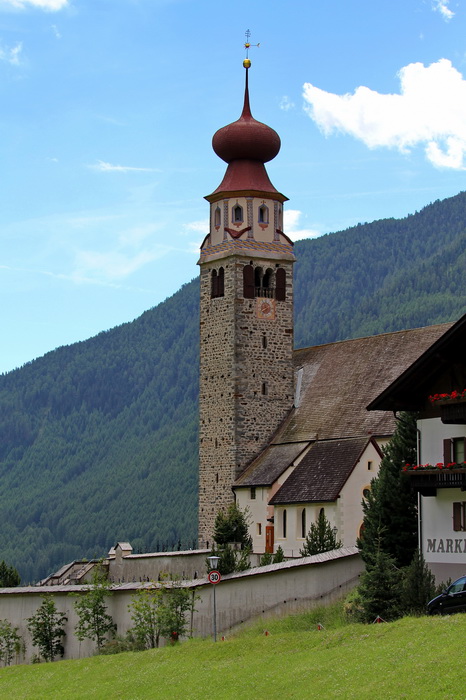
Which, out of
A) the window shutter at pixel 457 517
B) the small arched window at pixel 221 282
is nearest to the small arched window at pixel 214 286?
the small arched window at pixel 221 282

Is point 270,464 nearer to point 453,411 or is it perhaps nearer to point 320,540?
point 320,540

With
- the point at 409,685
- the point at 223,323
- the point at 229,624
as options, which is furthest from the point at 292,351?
the point at 409,685

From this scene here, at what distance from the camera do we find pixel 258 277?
73.8 m

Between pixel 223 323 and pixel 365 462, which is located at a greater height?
pixel 223 323

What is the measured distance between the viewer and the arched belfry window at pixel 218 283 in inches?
2901

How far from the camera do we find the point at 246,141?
74.1m

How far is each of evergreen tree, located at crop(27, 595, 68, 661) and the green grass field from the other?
6816 millimetres

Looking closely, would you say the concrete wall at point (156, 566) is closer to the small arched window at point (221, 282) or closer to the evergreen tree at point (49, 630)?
the evergreen tree at point (49, 630)

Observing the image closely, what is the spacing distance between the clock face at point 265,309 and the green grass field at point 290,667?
99.4 ft

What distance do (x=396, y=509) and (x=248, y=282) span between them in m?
28.3

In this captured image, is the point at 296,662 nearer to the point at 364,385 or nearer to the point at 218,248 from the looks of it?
the point at 364,385

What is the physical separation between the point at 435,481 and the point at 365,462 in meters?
20.6

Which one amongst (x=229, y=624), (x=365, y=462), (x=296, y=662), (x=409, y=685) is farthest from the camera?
(x=365, y=462)

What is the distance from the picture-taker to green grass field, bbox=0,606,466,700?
29.2 metres
